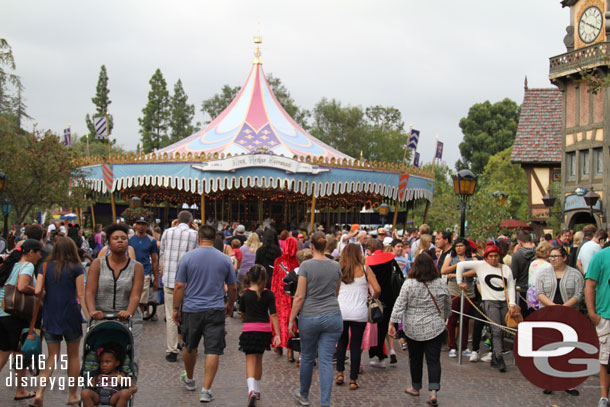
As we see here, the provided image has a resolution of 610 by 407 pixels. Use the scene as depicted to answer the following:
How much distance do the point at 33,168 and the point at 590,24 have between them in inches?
830

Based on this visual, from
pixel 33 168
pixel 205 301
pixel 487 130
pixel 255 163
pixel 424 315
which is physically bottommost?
pixel 424 315

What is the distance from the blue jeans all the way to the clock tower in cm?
2026

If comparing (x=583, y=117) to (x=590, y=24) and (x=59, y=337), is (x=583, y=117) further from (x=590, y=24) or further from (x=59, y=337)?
(x=59, y=337)

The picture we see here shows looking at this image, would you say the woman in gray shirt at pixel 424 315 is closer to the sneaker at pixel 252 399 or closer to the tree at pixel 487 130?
the sneaker at pixel 252 399

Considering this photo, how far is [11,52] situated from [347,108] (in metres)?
46.2

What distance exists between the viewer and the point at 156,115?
225ft

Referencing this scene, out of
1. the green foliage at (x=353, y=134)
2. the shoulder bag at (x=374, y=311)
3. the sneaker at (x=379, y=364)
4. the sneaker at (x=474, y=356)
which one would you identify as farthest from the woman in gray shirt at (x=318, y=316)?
the green foliage at (x=353, y=134)

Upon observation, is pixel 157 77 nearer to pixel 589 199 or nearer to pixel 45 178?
pixel 45 178

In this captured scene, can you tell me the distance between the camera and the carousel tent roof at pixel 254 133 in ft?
95.4

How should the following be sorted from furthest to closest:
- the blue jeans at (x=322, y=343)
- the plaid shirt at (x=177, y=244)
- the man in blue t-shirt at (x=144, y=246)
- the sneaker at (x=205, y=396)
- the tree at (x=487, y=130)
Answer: the tree at (x=487, y=130), the man in blue t-shirt at (x=144, y=246), the plaid shirt at (x=177, y=244), the sneaker at (x=205, y=396), the blue jeans at (x=322, y=343)

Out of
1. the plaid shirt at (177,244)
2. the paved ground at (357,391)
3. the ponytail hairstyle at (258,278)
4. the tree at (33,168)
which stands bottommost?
the paved ground at (357,391)

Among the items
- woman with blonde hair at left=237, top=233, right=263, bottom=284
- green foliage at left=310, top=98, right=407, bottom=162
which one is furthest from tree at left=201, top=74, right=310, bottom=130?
woman with blonde hair at left=237, top=233, right=263, bottom=284

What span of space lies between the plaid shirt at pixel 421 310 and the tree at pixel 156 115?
6274cm

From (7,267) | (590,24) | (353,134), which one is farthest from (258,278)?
(353,134)
